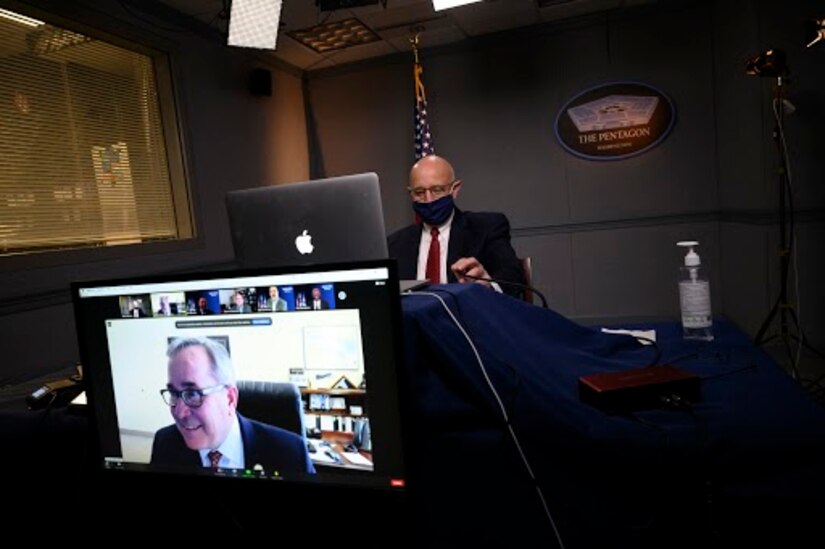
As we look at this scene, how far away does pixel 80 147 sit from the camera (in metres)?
3.03

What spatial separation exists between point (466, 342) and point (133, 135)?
327 cm

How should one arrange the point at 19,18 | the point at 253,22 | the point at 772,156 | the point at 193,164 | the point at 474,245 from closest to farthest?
1. the point at 253,22
2. the point at 474,245
3. the point at 19,18
4. the point at 772,156
5. the point at 193,164

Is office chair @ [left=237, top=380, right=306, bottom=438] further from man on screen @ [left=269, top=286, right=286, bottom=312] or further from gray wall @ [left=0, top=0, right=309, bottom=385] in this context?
gray wall @ [left=0, top=0, right=309, bottom=385]

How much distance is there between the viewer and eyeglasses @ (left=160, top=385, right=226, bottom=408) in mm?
812

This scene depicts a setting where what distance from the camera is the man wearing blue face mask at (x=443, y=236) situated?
91.9 inches

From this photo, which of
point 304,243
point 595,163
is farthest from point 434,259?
point 595,163

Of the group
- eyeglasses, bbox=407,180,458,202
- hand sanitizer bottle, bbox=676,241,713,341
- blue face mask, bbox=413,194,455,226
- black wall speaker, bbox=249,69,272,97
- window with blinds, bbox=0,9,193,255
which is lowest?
hand sanitizer bottle, bbox=676,241,713,341

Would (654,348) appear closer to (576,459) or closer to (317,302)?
(576,459)

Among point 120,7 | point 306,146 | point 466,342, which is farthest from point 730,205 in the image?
point 120,7

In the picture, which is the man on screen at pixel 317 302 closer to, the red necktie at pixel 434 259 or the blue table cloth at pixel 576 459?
the blue table cloth at pixel 576 459

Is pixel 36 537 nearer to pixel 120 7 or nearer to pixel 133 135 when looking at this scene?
pixel 133 135

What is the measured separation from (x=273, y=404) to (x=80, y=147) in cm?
293

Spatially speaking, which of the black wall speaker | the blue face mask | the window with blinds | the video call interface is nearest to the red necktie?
the blue face mask

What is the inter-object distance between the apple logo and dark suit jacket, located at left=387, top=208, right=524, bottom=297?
1116mm
